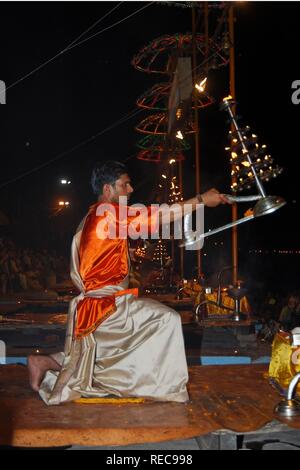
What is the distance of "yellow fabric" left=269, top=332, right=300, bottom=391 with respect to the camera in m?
4.51

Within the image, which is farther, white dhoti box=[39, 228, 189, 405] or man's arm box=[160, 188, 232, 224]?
white dhoti box=[39, 228, 189, 405]

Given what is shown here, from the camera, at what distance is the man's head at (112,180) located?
14.6 feet

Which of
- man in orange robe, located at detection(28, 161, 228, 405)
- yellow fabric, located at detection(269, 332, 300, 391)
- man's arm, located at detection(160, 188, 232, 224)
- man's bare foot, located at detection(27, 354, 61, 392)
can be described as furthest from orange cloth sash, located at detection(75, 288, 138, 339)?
yellow fabric, located at detection(269, 332, 300, 391)

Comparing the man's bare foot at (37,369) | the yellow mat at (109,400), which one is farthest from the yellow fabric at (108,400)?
the man's bare foot at (37,369)

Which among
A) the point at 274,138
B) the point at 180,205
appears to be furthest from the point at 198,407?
the point at 274,138

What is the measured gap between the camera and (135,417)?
12.5 ft

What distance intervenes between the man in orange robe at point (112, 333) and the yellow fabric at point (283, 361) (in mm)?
854

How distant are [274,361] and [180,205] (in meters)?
1.51

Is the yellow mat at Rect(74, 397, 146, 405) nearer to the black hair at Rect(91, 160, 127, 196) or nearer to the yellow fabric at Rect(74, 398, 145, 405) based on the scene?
the yellow fabric at Rect(74, 398, 145, 405)

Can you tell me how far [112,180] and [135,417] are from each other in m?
1.65

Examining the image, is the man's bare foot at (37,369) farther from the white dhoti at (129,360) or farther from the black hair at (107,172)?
the black hair at (107,172)

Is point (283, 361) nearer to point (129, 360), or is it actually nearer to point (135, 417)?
point (129, 360)

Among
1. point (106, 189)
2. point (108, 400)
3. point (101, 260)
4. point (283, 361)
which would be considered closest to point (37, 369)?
point (108, 400)

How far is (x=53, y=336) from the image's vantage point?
823 cm
